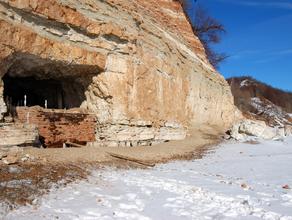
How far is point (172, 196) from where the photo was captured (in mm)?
6961

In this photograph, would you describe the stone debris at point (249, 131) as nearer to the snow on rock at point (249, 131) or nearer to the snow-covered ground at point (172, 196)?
the snow on rock at point (249, 131)

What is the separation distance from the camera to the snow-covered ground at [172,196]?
580 cm

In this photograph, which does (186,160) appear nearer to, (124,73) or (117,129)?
(117,129)

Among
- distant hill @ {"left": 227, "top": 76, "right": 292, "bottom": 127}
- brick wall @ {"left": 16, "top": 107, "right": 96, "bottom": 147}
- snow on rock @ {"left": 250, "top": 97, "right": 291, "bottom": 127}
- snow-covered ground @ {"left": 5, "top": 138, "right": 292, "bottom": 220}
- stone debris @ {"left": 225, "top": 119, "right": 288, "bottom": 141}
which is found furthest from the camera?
distant hill @ {"left": 227, "top": 76, "right": 292, "bottom": 127}

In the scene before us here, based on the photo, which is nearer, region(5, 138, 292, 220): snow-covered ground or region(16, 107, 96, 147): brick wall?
region(5, 138, 292, 220): snow-covered ground

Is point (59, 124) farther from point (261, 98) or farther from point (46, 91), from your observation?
point (261, 98)

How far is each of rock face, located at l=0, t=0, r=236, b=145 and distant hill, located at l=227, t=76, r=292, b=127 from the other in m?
24.0

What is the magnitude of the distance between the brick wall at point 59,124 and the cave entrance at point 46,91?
1.27m

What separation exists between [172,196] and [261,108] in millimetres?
39412

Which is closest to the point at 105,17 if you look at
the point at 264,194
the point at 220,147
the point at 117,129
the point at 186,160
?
the point at 117,129

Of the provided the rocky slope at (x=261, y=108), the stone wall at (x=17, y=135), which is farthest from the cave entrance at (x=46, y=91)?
the rocky slope at (x=261, y=108)

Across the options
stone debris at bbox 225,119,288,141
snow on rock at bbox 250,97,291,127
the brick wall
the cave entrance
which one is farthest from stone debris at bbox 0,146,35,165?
snow on rock at bbox 250,97,291,127

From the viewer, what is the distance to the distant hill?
43531 millimetres

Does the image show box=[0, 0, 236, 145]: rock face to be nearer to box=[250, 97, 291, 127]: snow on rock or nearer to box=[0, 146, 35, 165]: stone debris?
box=[0, 146, 35, 165]: stone debris
